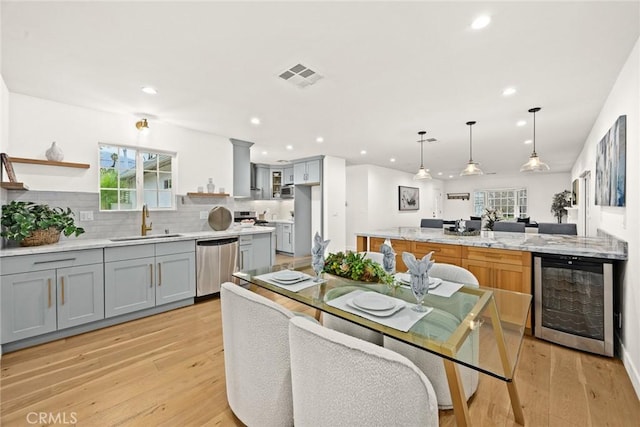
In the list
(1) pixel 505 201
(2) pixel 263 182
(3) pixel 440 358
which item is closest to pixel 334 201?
(2) pixel 263 182

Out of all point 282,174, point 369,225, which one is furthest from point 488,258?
point 282,174

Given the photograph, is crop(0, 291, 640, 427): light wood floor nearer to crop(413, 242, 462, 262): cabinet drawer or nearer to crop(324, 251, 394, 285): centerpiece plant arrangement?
crop(324, 251, 394, 285): centerpiece plant arrangement

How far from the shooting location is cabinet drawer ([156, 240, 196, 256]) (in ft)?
10.5

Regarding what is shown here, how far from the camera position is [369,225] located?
7.32 m

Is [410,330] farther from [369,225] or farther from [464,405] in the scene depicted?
[369,225]

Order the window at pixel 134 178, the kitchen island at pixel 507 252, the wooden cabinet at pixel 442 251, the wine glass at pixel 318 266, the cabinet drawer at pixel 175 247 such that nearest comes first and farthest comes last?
the wine glass at pixel 318 266, the kitchen island at pixel 507 252, the wooden cabinet at pixel 442 251, the cabinet drawer at pixel 175 247, the window at pixel 134 178

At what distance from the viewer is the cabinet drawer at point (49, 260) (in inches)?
90.1

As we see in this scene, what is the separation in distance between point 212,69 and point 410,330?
252 cm

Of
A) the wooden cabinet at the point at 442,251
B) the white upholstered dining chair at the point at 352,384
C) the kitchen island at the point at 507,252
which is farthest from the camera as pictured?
the wooden cabinet at the point at 442,251

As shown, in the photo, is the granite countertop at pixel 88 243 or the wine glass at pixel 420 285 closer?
the wine glass at pixel 420 285

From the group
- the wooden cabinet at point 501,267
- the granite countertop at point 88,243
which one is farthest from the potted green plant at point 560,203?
the granite countertop at point 88,243

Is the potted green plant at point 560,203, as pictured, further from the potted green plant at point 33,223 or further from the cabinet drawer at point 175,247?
the potted green plant at point 33,223

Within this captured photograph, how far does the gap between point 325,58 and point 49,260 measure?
3.05 metres

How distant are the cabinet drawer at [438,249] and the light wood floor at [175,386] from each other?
1.01 metres
